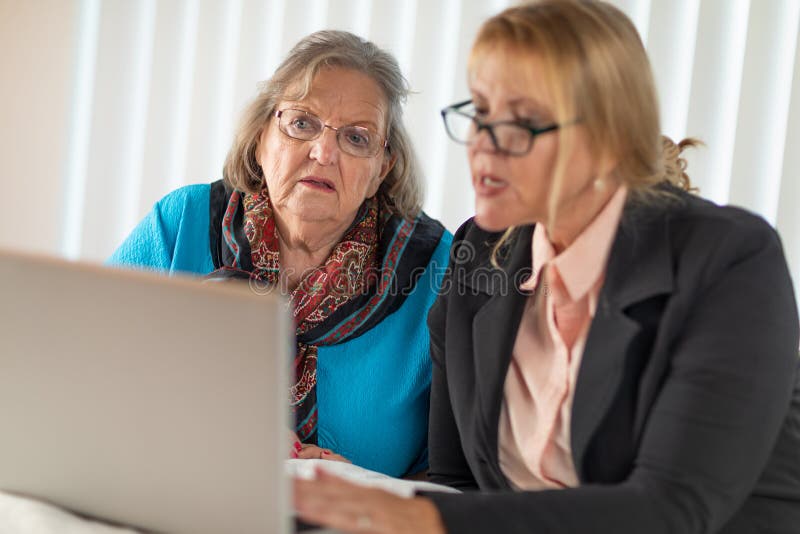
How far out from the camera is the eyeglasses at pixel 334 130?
6.50ft

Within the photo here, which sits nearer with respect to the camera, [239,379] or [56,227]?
[239,379]

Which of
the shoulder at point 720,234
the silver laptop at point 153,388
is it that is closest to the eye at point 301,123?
the shoulder at point 720,234

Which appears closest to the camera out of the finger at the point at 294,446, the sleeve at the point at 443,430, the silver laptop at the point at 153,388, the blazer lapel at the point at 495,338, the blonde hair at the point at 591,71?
the silver laptop at the point at 153,388

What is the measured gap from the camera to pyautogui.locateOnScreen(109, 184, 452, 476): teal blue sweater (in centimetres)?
199

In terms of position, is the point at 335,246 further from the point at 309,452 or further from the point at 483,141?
the point at 483,141

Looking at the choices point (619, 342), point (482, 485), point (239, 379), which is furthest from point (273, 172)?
point (239, 379)

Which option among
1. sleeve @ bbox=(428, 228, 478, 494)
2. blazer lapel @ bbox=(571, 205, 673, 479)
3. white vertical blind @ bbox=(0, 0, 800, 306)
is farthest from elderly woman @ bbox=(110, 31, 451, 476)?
blazer lapel @ bbox=(571, 205, 673, 479)

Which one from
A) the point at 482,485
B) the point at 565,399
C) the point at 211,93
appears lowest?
the point at 482,485

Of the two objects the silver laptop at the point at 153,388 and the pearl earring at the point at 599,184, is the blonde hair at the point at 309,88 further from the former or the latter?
the silver laptop at the point at 153,388

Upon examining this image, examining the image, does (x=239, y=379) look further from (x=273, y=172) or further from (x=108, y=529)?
(x=273, y=172)

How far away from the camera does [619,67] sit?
1248 mm

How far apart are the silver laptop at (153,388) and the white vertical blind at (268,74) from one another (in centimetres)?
180

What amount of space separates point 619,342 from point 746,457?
22cm

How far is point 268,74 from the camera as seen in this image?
2.98m
